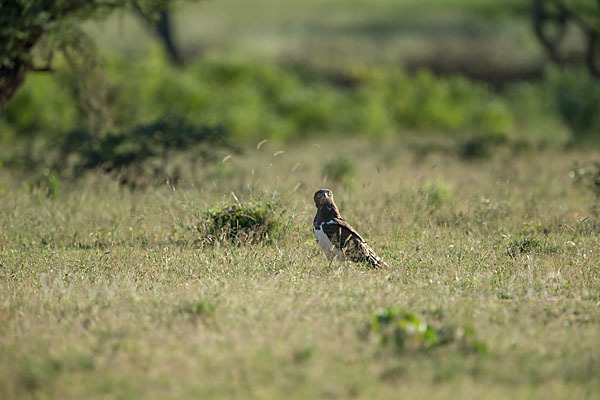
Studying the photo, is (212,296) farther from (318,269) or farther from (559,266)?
(559,266)

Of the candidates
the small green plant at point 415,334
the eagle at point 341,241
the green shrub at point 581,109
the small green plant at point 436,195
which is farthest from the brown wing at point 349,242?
the green shrub at point 581,109

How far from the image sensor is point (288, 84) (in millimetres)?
26406

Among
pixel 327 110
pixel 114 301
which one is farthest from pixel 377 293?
pixel 327 110

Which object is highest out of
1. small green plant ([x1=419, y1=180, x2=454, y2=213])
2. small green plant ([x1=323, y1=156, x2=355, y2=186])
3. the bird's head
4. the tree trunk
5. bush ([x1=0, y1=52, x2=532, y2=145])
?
the tree trunk

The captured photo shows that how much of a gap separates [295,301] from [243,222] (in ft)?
7.31

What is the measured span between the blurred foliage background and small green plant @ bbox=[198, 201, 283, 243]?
13.9ft

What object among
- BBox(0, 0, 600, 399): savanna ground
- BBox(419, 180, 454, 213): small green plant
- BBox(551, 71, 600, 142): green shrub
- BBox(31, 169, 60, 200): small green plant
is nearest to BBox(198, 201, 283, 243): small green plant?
BBox(0, 0, 600, 399): savanna ground

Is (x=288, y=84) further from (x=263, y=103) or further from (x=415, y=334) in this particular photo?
(x=415, y=334)

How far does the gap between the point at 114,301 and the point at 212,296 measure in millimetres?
815

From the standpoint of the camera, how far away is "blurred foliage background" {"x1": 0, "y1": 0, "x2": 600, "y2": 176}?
1205cm

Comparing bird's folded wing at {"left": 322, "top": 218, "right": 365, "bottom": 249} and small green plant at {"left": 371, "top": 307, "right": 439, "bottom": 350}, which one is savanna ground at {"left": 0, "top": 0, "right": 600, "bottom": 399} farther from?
bird's folded wing at {"left": 322, "top": 218, "right": 365, "bottom": 249}

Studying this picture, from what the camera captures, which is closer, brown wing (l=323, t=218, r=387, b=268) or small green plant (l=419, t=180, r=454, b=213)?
brown wing (l=323, t=218, r=387, b=268)

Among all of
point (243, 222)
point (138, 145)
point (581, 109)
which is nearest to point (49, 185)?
point (138, 145)

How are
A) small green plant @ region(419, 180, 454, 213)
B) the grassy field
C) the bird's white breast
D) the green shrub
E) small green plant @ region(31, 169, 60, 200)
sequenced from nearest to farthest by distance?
1. the grassy field
2. the bird's white breast
3. small green plant @ region(419, 180, 454, 213)
4. small green plant @ region(31, 169, 60, 200)
5. the green shrub
